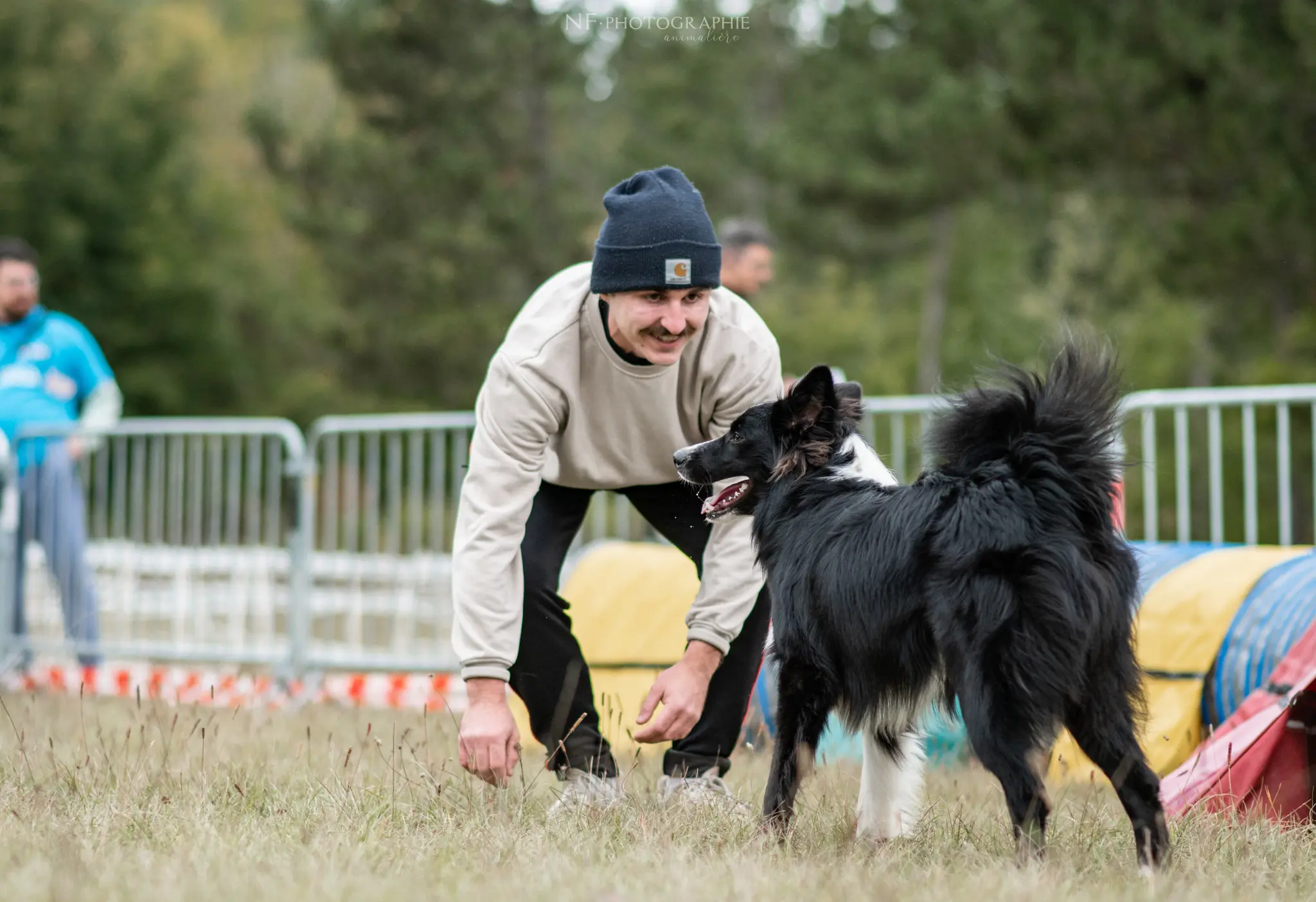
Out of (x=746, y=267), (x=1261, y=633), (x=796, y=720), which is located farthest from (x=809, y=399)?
(x=746, y=267)

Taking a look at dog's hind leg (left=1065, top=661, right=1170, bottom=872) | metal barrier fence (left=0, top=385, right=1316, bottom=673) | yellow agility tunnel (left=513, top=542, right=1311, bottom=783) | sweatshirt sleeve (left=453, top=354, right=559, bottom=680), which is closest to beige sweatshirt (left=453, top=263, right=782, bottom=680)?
sweatshirt sleeve (left=453, top=354, right=559, bottom=680)

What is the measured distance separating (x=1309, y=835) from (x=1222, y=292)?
1209 cm

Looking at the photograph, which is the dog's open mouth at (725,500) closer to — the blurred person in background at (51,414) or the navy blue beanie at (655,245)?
the navy blue beanie at (655,245)

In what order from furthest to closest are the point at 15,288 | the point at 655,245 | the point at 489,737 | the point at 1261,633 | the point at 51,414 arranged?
the point at 51,414 < the point at 15,288 < the point at 1261,633 < the point at 655,245 < the point at 489,737

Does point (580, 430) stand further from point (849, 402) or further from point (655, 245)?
point (849, 402)

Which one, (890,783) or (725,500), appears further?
(725,500)

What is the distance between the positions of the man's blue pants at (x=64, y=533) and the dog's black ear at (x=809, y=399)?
5269 mm

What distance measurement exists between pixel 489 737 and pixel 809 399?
1201 mm

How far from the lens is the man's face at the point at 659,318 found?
3.69 metres

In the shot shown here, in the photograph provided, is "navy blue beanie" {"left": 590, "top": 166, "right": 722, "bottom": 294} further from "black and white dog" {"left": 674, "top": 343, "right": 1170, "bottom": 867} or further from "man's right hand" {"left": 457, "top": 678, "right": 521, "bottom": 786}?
"man's right hand" {"left": 457, "top": 678, "right": 521, "bottom": 786}

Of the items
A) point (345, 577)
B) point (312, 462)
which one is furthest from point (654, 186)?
point (345, 577)

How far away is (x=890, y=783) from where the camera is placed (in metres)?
3.74

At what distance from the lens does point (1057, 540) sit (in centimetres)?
315

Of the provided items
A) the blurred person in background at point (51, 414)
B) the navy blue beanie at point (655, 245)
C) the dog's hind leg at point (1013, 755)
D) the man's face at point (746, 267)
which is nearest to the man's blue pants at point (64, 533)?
the blurred person in background at point (51, 414)
